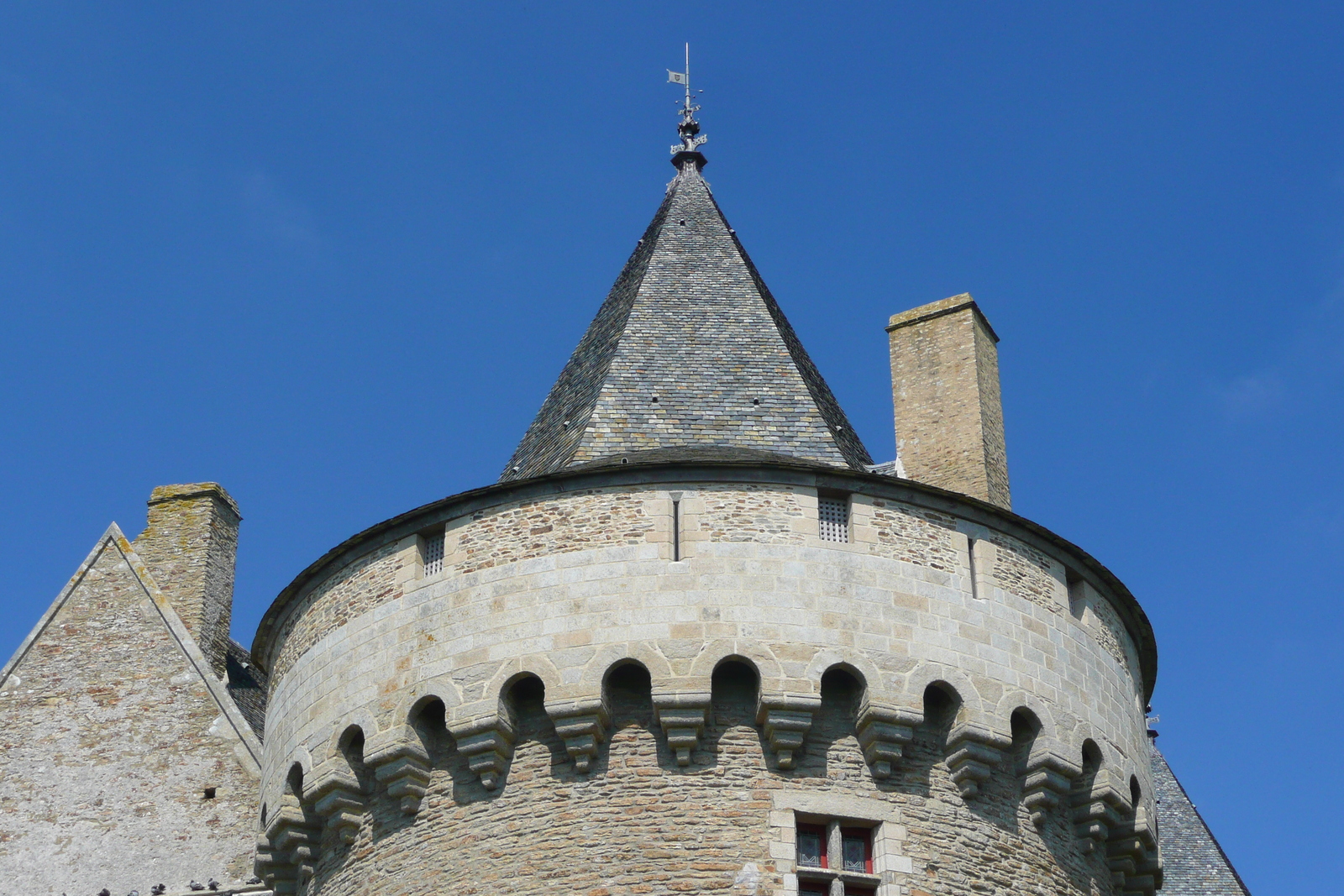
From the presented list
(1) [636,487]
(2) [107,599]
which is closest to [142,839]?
(2) [107,599]

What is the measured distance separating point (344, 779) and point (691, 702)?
3.01 meters

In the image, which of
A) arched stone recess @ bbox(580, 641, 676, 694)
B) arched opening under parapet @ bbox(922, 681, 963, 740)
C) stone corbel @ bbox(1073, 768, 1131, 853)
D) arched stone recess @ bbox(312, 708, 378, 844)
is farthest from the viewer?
stone corbel @ bbox(1073, 768, 1131, 853)

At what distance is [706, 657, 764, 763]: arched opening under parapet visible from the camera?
49.5ft

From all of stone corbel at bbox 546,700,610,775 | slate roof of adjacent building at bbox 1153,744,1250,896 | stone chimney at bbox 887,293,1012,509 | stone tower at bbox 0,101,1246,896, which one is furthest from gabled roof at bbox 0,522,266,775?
slate roof of adjacent building at bbox 1153,744,1250,896

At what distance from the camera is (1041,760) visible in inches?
619

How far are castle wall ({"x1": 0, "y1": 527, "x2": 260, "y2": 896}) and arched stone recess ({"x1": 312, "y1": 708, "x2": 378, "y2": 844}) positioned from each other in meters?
3.63

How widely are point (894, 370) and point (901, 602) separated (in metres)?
5.65

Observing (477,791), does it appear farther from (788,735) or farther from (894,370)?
(894,370)

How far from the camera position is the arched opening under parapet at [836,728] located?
15.1 m

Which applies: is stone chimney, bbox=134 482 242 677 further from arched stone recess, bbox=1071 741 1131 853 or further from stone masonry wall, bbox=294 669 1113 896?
arched stone recess, bbox=1071 741 1131 853

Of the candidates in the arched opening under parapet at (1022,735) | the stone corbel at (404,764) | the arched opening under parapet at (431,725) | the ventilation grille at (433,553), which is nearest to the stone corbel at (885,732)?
the arched opening under parapet at (1022,735)

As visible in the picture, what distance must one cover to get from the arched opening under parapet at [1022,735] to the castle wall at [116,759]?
304 inches

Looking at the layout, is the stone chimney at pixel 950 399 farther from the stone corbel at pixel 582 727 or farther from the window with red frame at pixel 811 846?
the stone corbel at pixel 582 727

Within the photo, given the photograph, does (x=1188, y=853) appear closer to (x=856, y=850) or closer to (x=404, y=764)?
(x=856, y=850)
